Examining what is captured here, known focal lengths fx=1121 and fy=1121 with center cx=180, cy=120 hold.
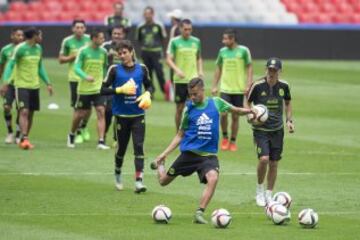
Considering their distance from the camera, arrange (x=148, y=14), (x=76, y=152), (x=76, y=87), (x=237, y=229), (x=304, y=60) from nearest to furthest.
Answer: (x=237, y=229)
(x=76, y=152)
(x=76, y=87)
(x=148, y=14)
(x=304, y=60)

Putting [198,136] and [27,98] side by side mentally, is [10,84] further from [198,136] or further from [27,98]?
[198,136]

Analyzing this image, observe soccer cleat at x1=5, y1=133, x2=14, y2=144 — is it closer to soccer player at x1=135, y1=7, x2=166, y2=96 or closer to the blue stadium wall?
soccer player at x1=135, y1=7, x2=166, y2=96

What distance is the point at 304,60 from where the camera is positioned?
4312cm

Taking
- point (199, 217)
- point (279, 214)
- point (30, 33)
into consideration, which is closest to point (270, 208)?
point (279, 214)

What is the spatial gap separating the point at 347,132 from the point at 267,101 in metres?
9.37

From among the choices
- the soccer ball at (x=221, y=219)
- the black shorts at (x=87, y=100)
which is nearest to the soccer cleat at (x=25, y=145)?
the black shorts at (x=87, y=100)

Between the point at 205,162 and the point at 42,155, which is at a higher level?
the point at 205,162

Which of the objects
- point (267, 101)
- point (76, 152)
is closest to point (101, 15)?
point (76, 152)

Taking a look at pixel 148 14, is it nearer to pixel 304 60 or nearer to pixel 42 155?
pixel 42 155

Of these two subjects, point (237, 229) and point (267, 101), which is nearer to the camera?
point (237, 229)

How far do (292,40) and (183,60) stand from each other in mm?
19983

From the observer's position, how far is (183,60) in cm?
2384

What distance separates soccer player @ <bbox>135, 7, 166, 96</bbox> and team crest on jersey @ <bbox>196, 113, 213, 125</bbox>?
16.7 m

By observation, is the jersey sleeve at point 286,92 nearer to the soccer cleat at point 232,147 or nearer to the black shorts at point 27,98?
the soccer cleat at point 232,147
